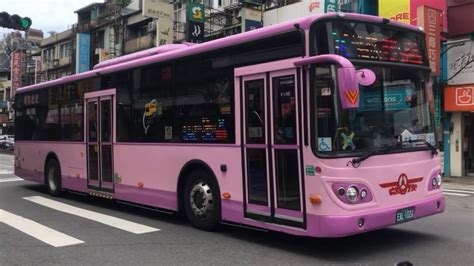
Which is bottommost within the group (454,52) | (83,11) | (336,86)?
(336,86)

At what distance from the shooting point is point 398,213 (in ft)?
22.5

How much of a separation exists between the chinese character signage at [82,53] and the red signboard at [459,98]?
34.3 meters

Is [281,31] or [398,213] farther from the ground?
[281,31]

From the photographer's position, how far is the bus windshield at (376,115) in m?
6.46

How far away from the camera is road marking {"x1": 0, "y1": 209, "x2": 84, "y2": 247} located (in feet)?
26.2

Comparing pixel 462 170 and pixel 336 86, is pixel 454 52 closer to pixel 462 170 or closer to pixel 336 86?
pixel 462 170

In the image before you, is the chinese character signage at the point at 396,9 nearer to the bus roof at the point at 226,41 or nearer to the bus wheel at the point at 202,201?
the bus roof at the point at 226,41

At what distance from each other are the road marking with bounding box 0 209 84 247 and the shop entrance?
17.3 meters

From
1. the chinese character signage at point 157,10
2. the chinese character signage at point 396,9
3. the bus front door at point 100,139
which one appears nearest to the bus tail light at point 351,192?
the bus front door at point 100,139

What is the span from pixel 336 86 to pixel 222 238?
3.08 metres

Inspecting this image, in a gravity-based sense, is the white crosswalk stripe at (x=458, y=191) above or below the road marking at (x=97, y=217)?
below

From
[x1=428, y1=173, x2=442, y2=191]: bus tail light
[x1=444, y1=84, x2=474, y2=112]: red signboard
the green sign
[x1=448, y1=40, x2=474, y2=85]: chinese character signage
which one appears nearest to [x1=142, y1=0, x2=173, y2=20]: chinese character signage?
the green sign

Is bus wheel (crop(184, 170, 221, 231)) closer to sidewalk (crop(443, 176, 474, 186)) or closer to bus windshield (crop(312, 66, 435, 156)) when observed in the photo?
bus windshield (crop(312, 66, 435, 156))

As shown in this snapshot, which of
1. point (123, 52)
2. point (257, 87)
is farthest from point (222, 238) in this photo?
point (123, 52)
